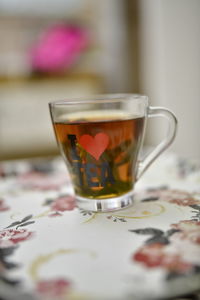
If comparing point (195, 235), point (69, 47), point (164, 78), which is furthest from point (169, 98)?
point (195, 235)

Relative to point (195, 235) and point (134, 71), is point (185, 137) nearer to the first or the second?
point (134, 71)

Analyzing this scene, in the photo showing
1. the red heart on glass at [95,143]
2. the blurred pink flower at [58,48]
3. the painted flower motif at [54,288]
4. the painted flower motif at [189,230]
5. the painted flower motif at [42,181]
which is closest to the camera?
the painted flower motif at [54,288]

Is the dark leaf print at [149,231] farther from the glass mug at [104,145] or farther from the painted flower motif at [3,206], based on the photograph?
the painted flower motif at [3,206]

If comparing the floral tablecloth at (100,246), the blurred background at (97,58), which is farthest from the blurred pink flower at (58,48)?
the floral tablecloth at (100,246)

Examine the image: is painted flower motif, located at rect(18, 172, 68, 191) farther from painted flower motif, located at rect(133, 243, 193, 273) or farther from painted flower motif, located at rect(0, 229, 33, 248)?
painted flower motif, located at rect(133, 243, 193, 273)

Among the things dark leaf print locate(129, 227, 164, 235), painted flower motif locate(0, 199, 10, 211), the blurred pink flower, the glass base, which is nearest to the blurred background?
Result: the blurred pink flower

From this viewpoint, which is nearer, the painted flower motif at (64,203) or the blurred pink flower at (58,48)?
the painted flower motif at (64,203)

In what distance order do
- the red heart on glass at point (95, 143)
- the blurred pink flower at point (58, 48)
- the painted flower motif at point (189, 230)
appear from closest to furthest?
the painted flower motif at point (189, 230)
the red heart on glass at point (95, 143)
the blurred pink flower at point (58, 48)

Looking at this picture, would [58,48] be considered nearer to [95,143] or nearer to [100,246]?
[95,143]
